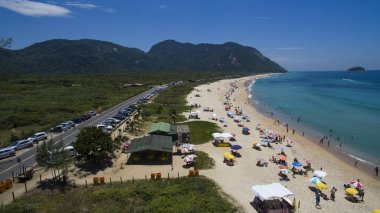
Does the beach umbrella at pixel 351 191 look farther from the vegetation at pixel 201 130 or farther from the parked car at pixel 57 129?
the parked car at pixel 57 129

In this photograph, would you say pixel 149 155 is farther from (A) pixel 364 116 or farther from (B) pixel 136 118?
(A) pixel 364 116

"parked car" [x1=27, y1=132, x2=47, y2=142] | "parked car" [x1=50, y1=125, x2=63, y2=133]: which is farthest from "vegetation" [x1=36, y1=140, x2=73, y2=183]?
"parked car" [x1=50, y1=125, x2=63, y2=133]

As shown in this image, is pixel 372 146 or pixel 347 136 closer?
pixel 372 146

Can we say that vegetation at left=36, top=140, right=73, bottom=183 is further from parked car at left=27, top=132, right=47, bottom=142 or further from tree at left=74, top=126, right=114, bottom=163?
parked car at left=27, top=132, right=47, bottom=142

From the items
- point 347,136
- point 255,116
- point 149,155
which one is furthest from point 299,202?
point 255,116

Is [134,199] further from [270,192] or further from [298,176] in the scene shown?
[298,176]

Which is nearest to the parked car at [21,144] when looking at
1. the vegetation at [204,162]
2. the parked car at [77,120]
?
the parked car at [77,120]
